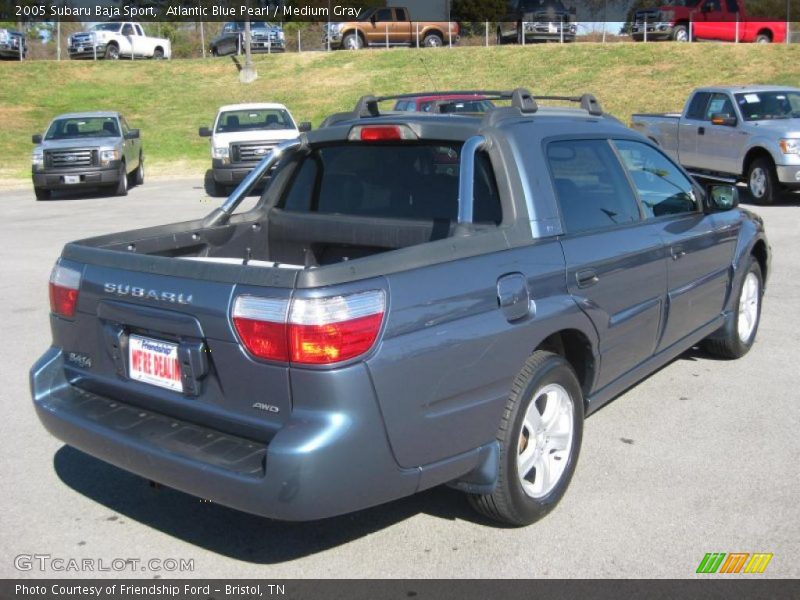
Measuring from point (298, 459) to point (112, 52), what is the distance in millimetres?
44131

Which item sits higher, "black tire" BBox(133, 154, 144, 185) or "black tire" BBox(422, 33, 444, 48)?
"black tire" BBox(422, 33, 444, 48)

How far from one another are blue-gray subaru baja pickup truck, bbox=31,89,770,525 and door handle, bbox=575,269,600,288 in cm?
1

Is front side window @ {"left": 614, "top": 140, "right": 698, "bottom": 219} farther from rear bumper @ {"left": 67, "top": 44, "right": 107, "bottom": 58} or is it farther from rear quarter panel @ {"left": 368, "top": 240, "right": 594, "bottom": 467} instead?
rear bumper @ {"left": 67, "top": 44, "right": 107, "bottom": 58}

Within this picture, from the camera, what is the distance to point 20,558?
3.96 metres

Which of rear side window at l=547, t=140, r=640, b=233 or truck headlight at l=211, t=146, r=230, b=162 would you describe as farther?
truck headlight at l=211, t=146, r=230, b=162

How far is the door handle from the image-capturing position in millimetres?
4359

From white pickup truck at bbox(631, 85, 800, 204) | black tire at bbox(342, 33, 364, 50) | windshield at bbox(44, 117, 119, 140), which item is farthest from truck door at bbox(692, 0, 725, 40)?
windshield at bbox(44, 117, 119, 140)

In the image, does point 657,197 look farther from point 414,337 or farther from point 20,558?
point 20,558

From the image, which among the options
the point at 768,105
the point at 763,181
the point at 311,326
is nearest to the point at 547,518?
the point at 311,326

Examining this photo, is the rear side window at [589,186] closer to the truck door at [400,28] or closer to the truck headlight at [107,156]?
the truck headlight at [107,156]

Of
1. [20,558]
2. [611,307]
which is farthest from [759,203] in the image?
[20,558]

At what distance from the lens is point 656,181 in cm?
564

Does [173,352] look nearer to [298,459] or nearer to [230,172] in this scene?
[298,459]

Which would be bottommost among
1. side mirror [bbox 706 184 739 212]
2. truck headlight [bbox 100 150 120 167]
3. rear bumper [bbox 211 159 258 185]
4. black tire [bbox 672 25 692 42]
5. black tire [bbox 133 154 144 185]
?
black tire [bbox 133 154 144 185]
